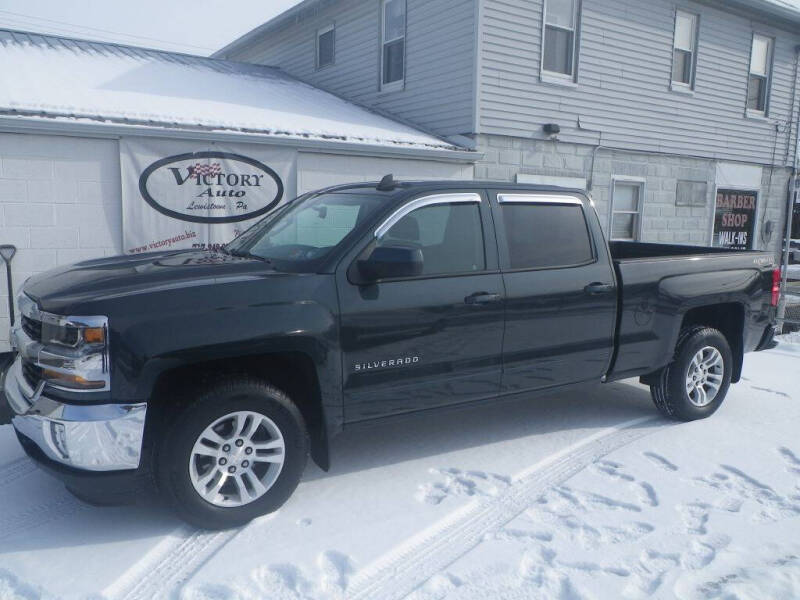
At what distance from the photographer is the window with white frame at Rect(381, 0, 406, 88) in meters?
12.1

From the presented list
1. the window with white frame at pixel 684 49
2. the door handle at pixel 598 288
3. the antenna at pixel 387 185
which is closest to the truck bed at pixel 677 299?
the door handle at pixel 598 288

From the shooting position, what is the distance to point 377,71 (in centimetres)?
1278

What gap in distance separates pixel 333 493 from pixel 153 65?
400 inches

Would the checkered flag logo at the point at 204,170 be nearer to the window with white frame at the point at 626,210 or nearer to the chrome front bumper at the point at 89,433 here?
the chrome front bumper at the point at 89,433

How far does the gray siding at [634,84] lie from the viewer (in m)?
10.9

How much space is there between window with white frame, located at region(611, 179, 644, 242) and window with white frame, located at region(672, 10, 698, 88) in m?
2.22

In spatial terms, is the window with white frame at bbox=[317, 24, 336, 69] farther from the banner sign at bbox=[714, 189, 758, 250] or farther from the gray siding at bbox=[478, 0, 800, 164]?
the banner sign at bbox=[714, 189, 758, 250]

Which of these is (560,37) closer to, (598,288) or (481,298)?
(598,288)

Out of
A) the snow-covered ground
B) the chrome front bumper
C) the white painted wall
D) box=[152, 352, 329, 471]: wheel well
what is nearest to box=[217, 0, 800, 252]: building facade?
the white painted wall

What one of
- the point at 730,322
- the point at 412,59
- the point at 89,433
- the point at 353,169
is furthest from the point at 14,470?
the point at 412,59

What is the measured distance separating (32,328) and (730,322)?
5.27 m

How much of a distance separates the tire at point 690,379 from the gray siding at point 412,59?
6.09 metres

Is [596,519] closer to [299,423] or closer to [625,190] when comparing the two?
[299,423]

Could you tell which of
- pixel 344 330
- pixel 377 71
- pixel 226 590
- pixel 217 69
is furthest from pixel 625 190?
pixel 226 590
